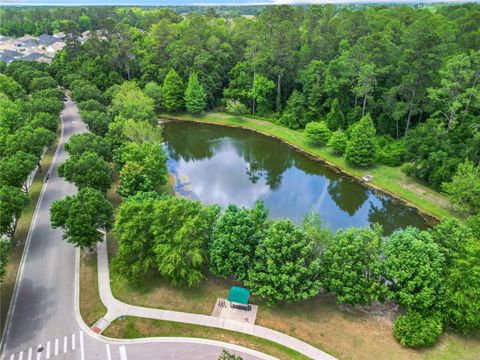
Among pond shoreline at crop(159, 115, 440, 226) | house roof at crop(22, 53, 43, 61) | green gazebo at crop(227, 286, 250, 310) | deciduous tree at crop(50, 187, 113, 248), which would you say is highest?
house roof at crop(22, 53, 43, 61)

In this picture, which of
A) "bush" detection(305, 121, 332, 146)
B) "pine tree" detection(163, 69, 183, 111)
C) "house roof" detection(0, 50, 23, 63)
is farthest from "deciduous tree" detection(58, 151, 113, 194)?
"house roof" detection(0, 50, 23, 63)

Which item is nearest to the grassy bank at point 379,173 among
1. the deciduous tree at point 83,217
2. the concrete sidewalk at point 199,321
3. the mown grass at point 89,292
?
the concrete sidewalk at point 199,321

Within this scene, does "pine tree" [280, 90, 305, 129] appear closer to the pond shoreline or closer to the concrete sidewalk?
the pond shoreline

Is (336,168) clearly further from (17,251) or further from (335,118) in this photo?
(17,251)

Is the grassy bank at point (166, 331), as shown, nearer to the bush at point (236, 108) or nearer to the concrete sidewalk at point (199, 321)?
the concrete sidewalk at point (199, 321)

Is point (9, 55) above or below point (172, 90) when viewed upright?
above

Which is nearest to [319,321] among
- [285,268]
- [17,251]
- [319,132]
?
[285,268]
